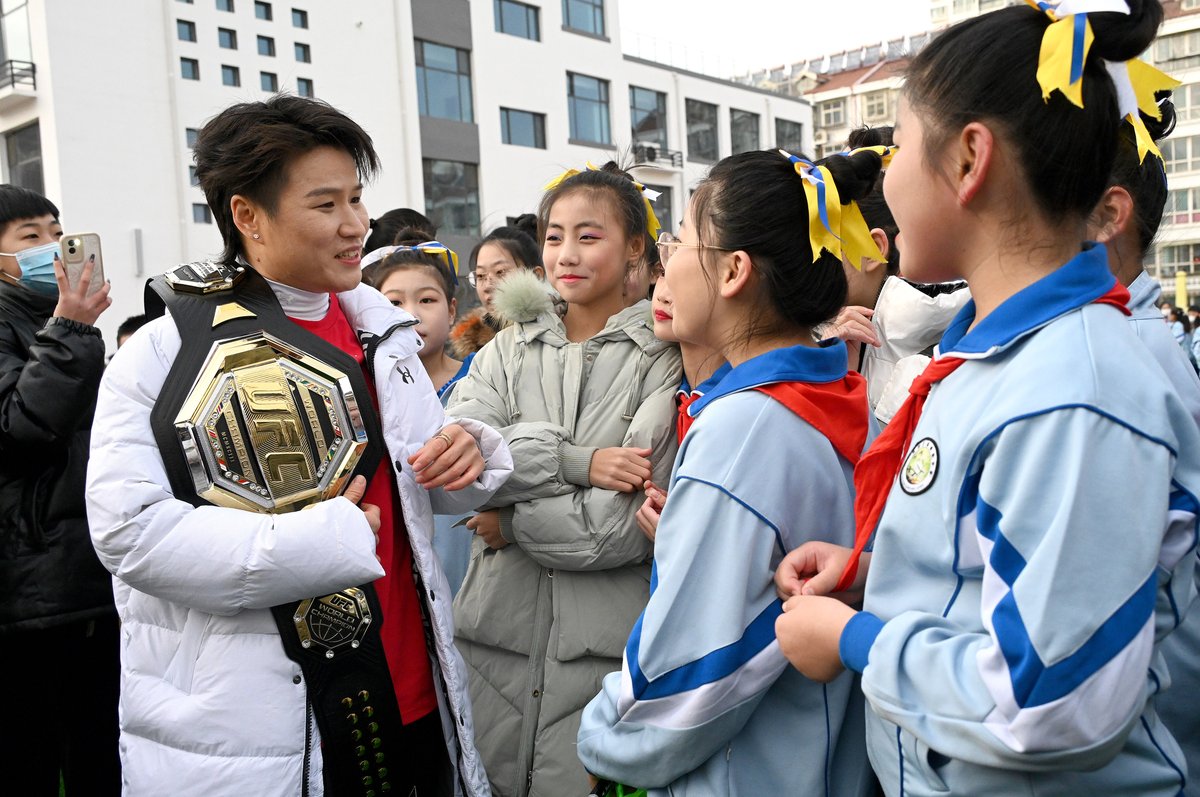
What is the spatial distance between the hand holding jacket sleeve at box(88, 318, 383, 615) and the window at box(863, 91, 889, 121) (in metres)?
40.9

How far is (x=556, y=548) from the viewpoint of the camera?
2.10m

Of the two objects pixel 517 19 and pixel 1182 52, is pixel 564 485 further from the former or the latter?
pixel 1182 52

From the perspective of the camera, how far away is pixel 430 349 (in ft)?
10.8

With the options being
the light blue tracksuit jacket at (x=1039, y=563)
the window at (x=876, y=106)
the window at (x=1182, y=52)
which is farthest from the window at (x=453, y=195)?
the window at (x=1182, y=52)

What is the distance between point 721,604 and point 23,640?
2.20m

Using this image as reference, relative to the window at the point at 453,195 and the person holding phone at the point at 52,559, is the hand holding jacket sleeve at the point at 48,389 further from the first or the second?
the window at the point at 453,195

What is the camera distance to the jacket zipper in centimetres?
165

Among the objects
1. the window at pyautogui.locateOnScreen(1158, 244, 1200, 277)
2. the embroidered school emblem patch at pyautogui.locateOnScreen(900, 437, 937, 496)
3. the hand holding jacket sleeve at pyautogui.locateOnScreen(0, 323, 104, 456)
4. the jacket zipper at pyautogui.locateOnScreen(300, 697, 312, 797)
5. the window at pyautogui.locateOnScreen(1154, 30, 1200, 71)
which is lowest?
the jacket zipper at pyautogui.locateOnScreen(300, 697, 312, 797)

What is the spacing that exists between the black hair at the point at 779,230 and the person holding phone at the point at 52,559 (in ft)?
6.09

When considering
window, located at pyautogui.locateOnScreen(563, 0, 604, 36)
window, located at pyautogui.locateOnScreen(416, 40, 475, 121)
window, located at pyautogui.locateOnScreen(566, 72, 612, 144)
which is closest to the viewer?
window, located at pyautogui.locateOnScreen(416, 40, 475, 121)

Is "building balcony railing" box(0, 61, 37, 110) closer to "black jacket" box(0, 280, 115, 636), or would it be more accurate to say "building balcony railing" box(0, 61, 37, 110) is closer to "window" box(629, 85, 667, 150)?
"window" box(629, 85, 667, 150)

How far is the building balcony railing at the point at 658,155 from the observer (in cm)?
2803

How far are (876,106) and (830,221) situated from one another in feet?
139

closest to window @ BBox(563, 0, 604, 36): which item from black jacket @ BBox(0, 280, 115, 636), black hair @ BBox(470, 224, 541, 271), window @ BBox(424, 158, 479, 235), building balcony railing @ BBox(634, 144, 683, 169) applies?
building balcony railing @ BBox(634, 144, 683, 169)
